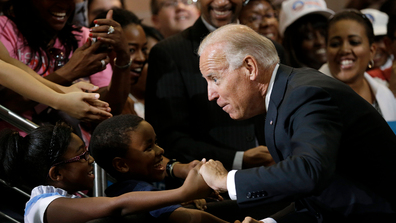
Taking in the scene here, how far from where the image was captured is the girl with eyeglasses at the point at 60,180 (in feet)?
5.88

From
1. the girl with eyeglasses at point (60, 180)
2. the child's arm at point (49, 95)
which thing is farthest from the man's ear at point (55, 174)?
the child's arm at point (49, 95)

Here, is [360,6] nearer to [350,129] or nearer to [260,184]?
[350,129]

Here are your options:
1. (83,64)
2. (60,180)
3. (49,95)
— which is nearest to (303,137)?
(60,180)

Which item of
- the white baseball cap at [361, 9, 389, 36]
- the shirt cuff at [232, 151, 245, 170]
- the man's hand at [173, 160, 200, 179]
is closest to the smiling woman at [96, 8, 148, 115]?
the shirt cuff at [232, 151, 245, 170]

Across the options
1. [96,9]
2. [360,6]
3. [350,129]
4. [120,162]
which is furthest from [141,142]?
[360,6]

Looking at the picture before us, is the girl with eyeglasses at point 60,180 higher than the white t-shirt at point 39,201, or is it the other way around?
the girl with eyeglasses at point 60,180

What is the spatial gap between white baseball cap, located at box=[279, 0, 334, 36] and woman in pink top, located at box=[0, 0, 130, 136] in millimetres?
2119

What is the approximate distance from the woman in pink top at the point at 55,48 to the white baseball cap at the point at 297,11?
2.12 m

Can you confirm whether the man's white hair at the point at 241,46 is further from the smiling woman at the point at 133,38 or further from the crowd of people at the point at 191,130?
the smiling woman at the point at 133,38

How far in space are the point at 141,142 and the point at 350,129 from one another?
94 cm

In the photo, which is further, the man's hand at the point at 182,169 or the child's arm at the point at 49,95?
the man's hand at the point at 182,169

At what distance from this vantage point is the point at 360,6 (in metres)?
5.68

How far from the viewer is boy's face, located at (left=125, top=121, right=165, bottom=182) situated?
6.93ft

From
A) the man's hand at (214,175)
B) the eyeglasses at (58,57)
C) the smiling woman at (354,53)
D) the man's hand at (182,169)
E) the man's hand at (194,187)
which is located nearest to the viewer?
the man's hand at (214,175)
